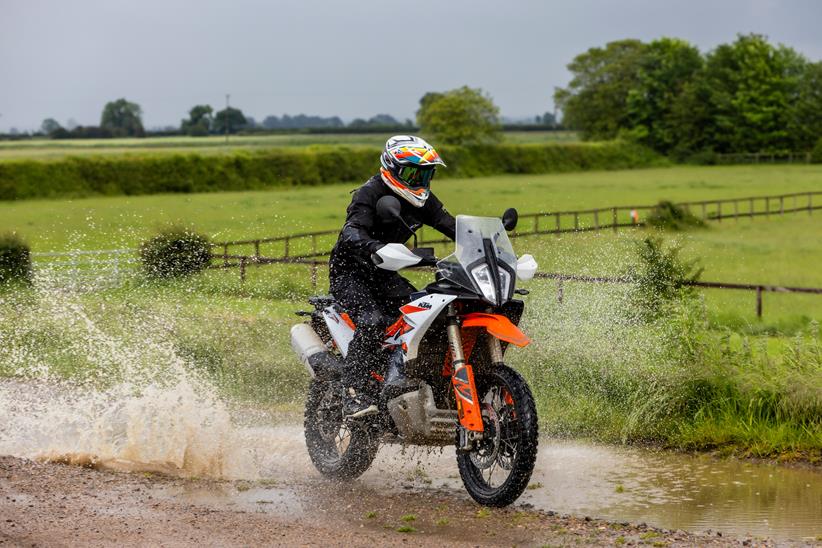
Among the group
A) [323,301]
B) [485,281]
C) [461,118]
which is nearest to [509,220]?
[485,281]

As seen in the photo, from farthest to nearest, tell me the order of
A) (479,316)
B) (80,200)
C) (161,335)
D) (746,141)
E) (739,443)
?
(746,141) < (80,200) < (161,335) < (739,443) < (479,316)

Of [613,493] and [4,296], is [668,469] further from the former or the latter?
[4,296]

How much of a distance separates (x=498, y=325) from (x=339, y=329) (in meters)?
1.62

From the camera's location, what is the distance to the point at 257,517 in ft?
25.2

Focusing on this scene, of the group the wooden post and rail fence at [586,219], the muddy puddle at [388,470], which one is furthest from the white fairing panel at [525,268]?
the wooden post and rail fence at [586,219]

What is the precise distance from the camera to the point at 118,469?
912 centimetres

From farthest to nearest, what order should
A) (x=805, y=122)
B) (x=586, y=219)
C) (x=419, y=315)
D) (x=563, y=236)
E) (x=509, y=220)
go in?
(x=805, y=122), (x=586, y=219), (x=563, y=236), (x=509, y=220), (x=419, y=315)

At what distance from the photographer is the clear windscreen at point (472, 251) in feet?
25.5

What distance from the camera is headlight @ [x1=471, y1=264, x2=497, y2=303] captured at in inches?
301

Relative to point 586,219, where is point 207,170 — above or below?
above

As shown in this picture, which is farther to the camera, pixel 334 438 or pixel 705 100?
pixel 705 100

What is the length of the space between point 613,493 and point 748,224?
39483 mm

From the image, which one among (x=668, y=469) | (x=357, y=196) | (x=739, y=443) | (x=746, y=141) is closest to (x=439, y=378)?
(x=357, y=196)

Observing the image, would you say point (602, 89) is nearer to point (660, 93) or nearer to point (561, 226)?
point (660, 93)
